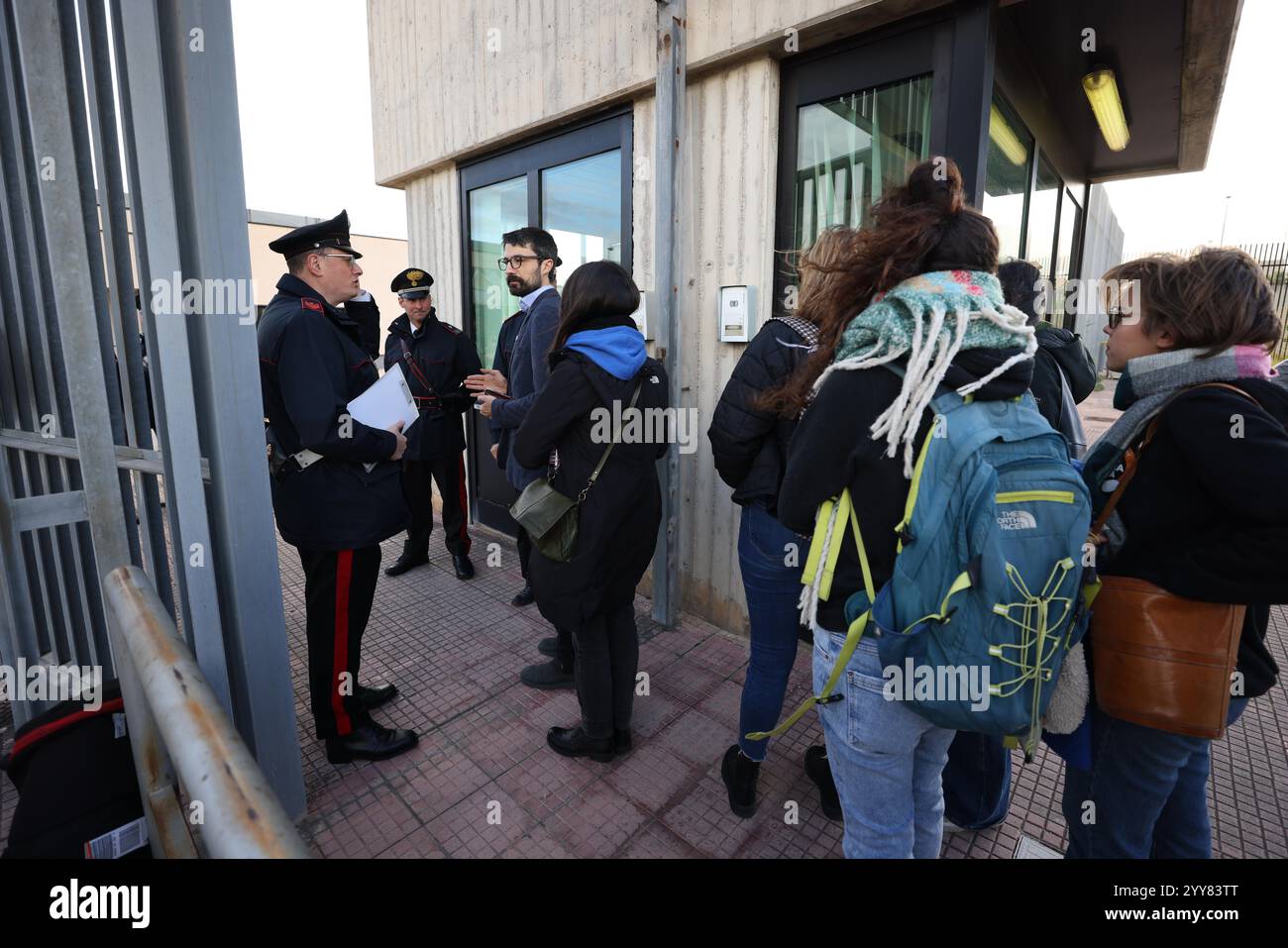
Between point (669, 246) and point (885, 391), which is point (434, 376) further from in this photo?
point (885, 391)

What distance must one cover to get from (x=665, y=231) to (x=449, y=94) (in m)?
2.79

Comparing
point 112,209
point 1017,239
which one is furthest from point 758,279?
point 112,209

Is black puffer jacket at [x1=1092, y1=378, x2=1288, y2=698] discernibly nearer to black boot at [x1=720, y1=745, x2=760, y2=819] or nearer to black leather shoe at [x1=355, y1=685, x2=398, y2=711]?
black boot at [x1=720, y1=745, x2=760, y2=819]

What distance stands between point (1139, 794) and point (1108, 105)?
15.9 feet

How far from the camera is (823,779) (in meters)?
2.47

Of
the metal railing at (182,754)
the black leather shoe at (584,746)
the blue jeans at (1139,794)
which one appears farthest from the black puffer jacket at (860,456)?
the black leather shoe at (584,746)

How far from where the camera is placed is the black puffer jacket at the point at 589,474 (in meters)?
2.31

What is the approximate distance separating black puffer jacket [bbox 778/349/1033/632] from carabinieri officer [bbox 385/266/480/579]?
3.36m

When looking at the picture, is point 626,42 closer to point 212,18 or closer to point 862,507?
point 212,18

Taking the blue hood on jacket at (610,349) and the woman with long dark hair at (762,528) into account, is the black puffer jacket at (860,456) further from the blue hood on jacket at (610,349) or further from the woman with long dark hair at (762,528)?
the blue hood on jacket at (610,349)

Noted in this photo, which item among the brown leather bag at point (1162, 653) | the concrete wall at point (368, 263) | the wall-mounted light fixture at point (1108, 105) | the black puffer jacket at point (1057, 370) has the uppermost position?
the concrete wall at point (368, 263)

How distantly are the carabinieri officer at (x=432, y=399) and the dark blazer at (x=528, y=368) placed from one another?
3.31 ft

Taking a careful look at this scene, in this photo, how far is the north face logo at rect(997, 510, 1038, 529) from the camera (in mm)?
1242

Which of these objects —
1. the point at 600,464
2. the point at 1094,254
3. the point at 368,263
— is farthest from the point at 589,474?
the point at 368,263
